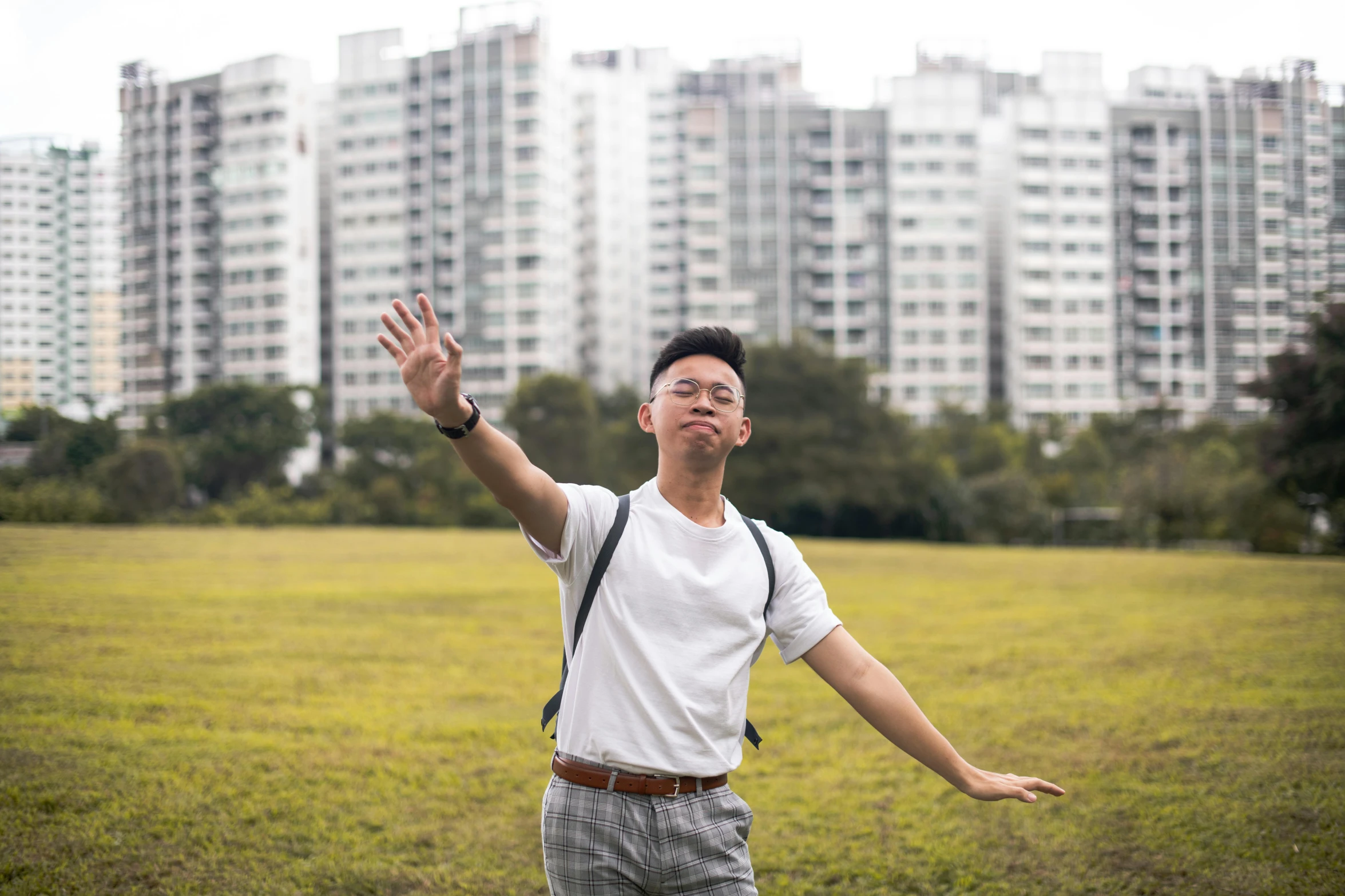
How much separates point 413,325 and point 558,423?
4184 cm

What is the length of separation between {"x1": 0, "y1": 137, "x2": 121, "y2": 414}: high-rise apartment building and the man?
8.78 m

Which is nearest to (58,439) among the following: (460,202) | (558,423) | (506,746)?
(506,746)

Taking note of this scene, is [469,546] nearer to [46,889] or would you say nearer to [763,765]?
[763,765]

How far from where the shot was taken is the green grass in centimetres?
561

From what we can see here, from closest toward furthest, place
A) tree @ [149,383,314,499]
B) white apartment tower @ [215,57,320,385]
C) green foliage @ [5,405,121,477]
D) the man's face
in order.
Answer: the man's face < green foliage @ [5,405,121,477] < tree @ [149,383,314,499] < white apartment tower @ [215,57,320,385]

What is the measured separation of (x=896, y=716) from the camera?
301 cm

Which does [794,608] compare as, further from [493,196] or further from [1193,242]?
[1193,242]

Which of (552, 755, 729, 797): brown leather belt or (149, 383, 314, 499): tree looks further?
(149, 383, 314, 499): tree

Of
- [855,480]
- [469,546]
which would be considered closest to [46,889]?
[469,546]

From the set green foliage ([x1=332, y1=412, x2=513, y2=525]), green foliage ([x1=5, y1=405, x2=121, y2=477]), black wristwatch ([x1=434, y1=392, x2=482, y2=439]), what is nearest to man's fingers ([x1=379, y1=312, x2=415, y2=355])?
black wristwatch ([x1=434, y1=392, x2=482, y2=439])

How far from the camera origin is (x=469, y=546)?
84.8 ft

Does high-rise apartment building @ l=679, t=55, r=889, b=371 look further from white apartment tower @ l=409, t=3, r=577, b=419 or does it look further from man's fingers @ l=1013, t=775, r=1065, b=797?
man's fingers @ l=1013, t=775, r=1065, b=797

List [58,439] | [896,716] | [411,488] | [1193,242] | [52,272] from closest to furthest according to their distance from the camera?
[896,716], [52,272], [58,439], [411,488], [1193,242]

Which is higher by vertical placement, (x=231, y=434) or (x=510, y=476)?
(x=231, y=434)
